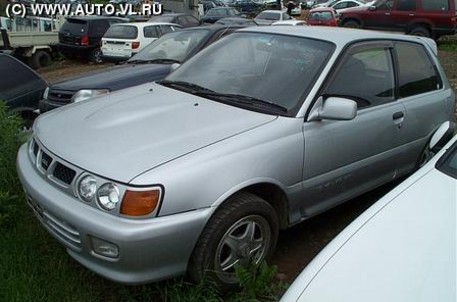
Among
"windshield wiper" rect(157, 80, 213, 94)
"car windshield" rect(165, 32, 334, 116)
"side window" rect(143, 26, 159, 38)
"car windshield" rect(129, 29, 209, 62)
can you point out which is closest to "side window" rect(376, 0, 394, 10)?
"side window" rect(143, 26, 159, 38)

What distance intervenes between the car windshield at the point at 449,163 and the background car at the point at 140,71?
365 centimetres

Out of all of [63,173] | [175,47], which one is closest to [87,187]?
[63,173]

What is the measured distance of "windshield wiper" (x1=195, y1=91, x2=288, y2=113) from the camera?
10.8ft

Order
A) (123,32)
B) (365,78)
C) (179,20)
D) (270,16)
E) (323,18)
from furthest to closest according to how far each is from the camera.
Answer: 1. (270,16)
2. (323,18)
3. (179,20)
4. (123,32)
5. (365,78)

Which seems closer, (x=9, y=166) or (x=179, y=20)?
(x=9, y=166)

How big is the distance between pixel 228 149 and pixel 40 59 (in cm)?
1595

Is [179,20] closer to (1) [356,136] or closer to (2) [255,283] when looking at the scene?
(1) [356,136]

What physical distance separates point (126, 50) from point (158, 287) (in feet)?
41.5

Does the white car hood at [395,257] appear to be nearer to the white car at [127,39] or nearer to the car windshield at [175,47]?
the car windshield at [175,47]

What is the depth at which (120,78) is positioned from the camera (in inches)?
249

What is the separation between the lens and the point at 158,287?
9.59 feet

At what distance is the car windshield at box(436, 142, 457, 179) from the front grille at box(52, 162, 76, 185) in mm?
2015

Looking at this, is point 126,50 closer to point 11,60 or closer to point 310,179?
point 11,60

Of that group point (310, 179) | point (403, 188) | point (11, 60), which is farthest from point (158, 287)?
point (11, 60)
